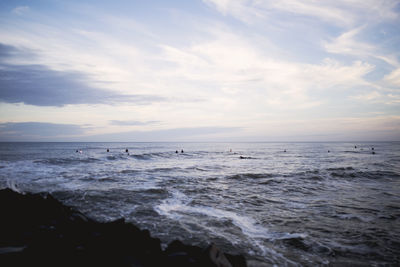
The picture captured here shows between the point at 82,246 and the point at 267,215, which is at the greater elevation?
the point at 82,246

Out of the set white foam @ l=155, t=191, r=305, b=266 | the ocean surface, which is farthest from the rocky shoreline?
white foam @ l=155, t=191, r=305, b=266

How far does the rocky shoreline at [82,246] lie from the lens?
3.99 meters

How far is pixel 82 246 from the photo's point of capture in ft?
15.3

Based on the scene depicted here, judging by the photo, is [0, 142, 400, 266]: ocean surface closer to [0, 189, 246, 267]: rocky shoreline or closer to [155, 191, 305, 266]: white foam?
[155, 191, 305, 266]: white foam

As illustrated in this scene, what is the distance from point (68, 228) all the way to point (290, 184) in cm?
1500

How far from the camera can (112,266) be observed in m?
3.86

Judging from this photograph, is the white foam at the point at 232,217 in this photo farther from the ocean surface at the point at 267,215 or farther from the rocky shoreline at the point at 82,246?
the rocky shoreline at the point at 82,246

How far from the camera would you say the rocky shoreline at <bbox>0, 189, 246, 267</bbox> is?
3.99 m

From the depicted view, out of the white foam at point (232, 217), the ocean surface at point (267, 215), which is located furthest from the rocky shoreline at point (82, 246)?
the white foam at point (232, 217)

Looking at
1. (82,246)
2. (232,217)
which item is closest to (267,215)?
(232,217)

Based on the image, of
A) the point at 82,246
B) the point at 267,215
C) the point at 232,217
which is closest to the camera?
the point at 82,246

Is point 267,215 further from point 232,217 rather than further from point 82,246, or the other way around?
point 82,246

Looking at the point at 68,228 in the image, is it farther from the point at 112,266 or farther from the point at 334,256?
the point at 334,256

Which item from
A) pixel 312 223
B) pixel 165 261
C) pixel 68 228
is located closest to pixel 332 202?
pixel 312 223
